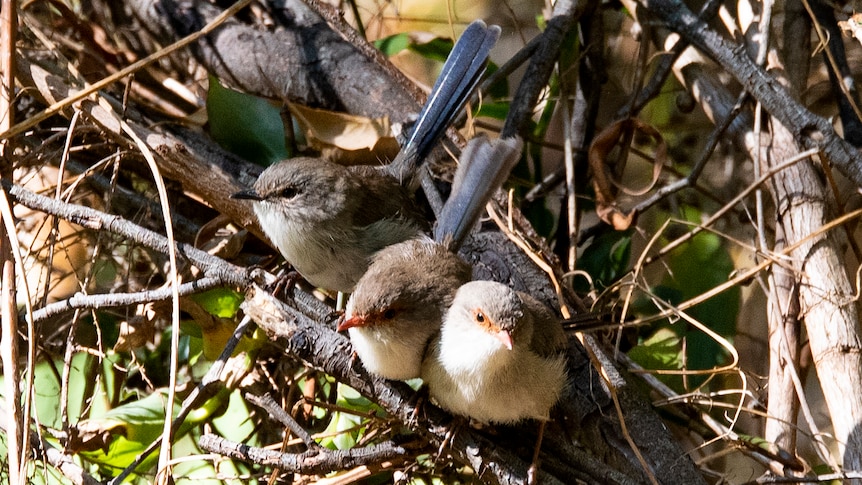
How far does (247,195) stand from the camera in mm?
2791

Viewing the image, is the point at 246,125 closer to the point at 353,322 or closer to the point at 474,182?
the point at 474,182

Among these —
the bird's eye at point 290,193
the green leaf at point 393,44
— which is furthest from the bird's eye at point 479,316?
the green leaf at point 393,44

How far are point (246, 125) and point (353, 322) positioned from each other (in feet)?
4.43

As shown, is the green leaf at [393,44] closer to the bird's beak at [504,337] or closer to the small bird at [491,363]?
the small bird at [491,363]

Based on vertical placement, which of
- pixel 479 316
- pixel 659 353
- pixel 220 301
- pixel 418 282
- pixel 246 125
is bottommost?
pixel 659 353

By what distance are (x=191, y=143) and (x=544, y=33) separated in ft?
4.84

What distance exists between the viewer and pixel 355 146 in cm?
335

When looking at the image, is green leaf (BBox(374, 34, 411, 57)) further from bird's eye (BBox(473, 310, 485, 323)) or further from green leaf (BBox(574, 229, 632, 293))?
bird's eye (BBox(473, 310, 485, 323))

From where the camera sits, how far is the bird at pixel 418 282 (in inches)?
90.1

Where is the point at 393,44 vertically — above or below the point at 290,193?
above

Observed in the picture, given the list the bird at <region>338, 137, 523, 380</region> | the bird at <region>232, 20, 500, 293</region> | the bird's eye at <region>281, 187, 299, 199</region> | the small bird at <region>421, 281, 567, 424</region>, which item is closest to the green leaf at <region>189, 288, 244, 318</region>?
the bird at <region>232, 20, 500, 293</region>

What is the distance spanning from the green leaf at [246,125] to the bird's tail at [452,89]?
593 millimetres

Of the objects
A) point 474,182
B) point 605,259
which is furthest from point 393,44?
point 605,259

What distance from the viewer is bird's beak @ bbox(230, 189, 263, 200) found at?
9.09ft
